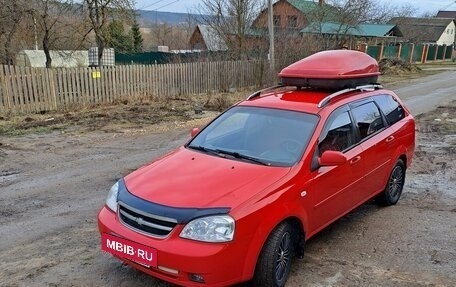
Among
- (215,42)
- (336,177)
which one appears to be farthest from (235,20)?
(336,177)

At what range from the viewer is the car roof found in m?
4.52

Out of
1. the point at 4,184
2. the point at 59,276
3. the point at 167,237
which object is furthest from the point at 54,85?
the point at 167,237

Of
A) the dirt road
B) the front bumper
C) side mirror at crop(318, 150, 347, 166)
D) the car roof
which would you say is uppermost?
the car roof

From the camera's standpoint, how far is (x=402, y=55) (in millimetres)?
42812

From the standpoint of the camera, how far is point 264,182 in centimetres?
362

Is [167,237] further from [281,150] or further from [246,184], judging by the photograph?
[281,150]

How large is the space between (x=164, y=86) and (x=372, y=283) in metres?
14.1

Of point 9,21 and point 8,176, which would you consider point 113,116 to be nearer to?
point 8,176

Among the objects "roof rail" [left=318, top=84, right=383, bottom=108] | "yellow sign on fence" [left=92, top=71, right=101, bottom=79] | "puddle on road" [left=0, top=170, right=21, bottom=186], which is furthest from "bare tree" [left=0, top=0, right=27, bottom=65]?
"roof rail" [left=318, top=84, right=383, bottom=108]

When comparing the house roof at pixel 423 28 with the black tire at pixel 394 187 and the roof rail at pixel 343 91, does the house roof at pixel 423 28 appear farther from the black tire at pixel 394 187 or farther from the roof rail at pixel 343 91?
the roof rail at pixel 343 91

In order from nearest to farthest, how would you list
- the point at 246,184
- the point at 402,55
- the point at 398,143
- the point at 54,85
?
the point at 246,184, the point at 398,143, the point at 54,85, the point at 402,55

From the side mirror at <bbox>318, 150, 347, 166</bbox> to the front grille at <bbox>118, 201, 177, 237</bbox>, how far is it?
1496 millimetres

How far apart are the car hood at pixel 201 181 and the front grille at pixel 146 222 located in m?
0.13

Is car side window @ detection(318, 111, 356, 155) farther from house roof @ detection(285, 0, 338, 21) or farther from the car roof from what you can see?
house roof @ detection(285, 0, 338, 21)
